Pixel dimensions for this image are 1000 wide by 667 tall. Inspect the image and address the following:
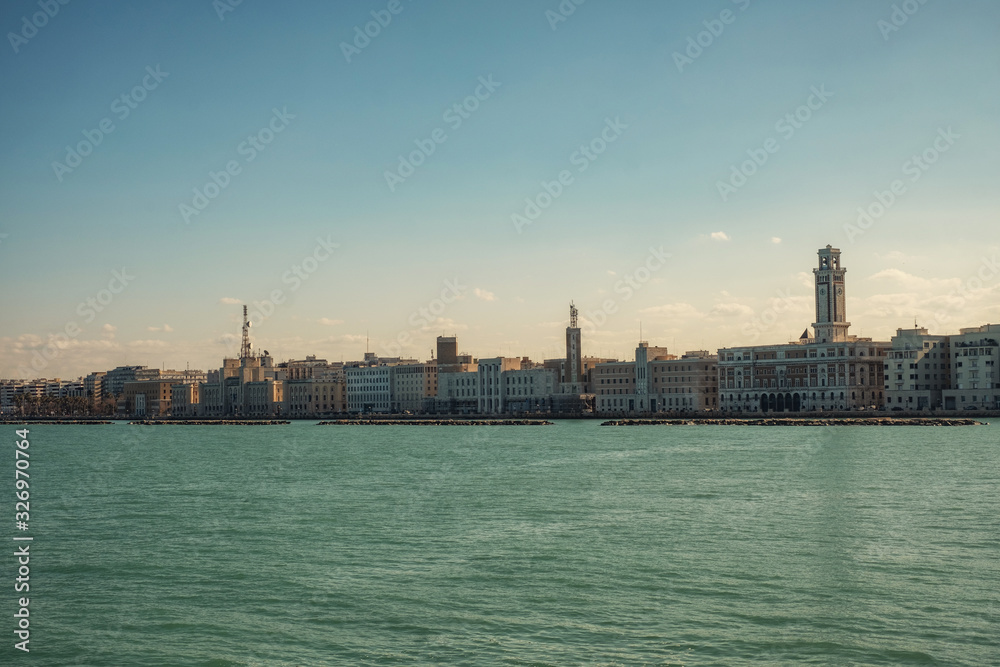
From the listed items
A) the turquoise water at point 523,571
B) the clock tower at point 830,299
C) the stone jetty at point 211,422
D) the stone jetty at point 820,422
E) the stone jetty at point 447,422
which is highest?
the clock tower at point 830,299

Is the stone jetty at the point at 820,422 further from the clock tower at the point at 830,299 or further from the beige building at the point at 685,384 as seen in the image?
the clock tower at the point at 830,299

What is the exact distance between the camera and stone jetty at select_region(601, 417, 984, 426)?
84.3 meters

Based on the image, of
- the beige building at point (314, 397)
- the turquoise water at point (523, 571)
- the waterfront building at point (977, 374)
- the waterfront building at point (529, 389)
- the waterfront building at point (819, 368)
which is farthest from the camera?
the beige building at point (314, 397)

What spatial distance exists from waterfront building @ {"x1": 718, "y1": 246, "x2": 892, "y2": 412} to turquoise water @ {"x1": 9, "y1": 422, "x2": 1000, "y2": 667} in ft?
230

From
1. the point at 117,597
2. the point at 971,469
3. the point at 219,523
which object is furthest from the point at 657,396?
the point at 117,597

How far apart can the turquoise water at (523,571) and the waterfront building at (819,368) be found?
7007cm

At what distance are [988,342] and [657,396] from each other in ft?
113

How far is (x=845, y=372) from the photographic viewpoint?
104500 millimetres

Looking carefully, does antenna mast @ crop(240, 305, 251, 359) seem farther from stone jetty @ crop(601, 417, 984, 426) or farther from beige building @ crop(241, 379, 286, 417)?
stone jetty @ crop(601, 417, 984, 426)

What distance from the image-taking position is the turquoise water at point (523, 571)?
13594mm

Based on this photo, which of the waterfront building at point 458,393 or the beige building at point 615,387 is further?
the waterfront building at point 458,393

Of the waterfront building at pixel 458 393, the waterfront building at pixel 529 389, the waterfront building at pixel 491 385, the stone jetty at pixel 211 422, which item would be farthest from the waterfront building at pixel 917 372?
the stone jetty at pixel 211 422

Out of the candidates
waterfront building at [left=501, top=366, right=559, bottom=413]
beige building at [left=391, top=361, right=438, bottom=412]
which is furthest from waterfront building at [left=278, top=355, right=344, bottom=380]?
waterfront building at [left=501, top=366, right=559, bottom=413]

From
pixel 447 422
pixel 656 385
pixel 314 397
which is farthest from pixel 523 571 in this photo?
pixel 314 397
